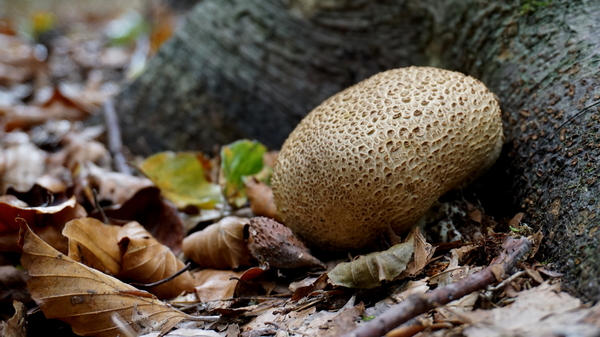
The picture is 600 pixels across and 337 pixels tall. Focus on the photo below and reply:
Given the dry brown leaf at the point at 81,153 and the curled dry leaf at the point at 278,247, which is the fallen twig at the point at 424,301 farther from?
the dry brown leaf at the point at 81,153

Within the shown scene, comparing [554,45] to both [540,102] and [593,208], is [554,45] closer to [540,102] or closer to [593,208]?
[540,102]

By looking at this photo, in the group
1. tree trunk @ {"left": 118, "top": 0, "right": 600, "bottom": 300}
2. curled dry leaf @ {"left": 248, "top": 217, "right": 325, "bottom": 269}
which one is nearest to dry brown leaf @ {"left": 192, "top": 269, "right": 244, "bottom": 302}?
curled dry leaf @ {"left": 248, "top": 217, "right": 325, "bottom": 269}

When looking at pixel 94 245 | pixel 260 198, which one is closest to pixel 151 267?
pixel 94 245

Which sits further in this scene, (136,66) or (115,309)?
(136,66)

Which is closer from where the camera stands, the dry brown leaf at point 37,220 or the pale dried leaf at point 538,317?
the pale dried leaf at point 538,317

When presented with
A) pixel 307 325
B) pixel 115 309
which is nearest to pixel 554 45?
pixel 307 325

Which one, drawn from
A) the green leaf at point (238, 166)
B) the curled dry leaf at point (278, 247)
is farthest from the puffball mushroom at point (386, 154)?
the green leaf at point (238, 166)
